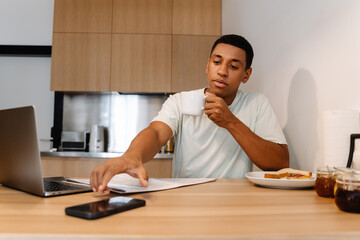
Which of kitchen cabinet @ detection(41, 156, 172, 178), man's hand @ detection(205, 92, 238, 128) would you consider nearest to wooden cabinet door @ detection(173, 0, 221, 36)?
kitchen cabinet @ detection(41, 156, 172, 178)

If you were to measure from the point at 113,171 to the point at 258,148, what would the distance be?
668mm

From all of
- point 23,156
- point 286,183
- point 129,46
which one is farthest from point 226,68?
point 129,46

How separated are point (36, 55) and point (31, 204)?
9.94 feet

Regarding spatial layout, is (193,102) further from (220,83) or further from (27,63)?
(27,63)

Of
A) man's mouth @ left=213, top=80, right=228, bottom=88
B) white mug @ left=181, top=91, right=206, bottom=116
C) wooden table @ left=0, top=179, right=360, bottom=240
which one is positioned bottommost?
wooden table @ left=0, top=179, right=360, bottom=240

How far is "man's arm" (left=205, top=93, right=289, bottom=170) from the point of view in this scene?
1.20 meters

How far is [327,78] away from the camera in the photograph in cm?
126

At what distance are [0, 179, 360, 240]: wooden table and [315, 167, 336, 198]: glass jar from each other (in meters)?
0.02

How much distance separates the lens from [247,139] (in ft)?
4.04

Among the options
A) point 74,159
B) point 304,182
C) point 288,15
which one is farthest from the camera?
point 74,159

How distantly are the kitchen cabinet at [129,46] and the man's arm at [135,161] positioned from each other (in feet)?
5.68

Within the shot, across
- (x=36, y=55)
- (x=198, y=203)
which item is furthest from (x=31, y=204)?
(x=36, y=55)

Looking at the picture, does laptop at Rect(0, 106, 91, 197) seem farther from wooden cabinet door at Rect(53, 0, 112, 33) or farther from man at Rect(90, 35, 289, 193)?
wooden cabinet door at Rect(53, 0, 112, 33)

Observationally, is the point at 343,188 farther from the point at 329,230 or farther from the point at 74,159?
the point at 74,159
